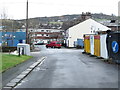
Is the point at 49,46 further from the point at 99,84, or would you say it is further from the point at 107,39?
the point at 99,84

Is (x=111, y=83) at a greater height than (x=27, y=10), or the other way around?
(x=27, y=10)

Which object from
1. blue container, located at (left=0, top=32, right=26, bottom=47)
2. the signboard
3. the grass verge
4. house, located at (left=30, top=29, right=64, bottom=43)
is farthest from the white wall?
the signboard

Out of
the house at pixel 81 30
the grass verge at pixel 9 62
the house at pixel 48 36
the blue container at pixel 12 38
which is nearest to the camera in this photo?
the grass verge at pixel 9 62

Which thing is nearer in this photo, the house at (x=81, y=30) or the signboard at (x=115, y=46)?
the signboard at (x=115, y=46)

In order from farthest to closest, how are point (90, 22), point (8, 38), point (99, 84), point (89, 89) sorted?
1. point (90, 22)
2. point (8, 38)
3. point (99, 84)
4. point (89, 89)

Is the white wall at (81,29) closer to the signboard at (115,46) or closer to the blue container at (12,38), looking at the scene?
the blue container at (12,38)

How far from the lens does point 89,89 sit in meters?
8.42

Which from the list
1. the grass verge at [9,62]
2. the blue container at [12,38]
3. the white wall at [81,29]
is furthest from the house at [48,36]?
the grass verge at [9,62]

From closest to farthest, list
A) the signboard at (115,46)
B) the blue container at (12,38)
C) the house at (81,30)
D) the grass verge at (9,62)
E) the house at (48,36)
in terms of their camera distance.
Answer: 1. the grass verge at (9,62)
2. the signboard at (115,46)
3. the blue container at (12,38)
4. the house at (81,30)
5. the house at (48,36)

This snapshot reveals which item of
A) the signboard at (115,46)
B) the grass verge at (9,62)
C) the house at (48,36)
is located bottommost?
the grass verge at (9,62)

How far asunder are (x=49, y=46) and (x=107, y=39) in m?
48.7

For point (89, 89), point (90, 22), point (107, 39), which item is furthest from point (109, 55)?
point (90, 22)

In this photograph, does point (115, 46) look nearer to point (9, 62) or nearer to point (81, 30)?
point (9, 62)

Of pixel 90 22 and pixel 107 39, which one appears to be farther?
pixel 90 22
